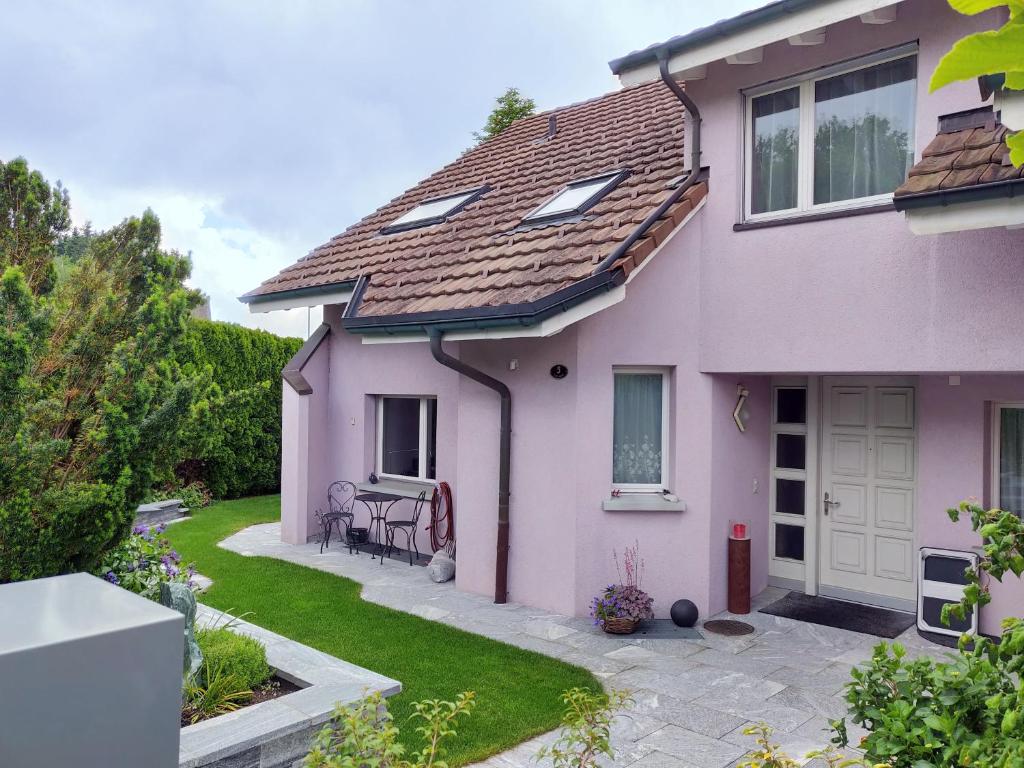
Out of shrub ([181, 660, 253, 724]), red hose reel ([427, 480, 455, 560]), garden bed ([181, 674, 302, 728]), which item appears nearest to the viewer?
shrub ([181, 660, 253, 724])

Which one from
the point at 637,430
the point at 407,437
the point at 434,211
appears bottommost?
the point at 407,437

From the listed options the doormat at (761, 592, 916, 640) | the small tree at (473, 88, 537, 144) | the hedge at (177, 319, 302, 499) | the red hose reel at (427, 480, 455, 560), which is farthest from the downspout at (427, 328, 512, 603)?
the small tree at (473, 88, 537, 144)

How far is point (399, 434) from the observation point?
12984 mm

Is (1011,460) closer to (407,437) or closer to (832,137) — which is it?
(832,137)

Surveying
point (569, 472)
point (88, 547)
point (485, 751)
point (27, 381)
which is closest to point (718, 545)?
point (569, 472)

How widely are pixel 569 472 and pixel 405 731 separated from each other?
384cm

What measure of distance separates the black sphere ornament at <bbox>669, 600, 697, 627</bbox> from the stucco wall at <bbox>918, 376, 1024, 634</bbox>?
2812 millimetres

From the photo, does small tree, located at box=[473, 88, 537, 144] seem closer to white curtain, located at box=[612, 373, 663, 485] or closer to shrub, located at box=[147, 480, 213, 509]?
shrub, located at box=[147, 480, 213, 509]

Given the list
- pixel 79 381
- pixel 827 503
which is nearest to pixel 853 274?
pixel 827 503

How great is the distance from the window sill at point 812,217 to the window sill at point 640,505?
3.42 meters

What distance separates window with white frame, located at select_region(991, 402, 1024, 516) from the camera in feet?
27.1

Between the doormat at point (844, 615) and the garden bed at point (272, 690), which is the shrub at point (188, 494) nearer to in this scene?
the garden bed at point (272, 690)

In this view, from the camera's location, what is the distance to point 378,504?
12.5m

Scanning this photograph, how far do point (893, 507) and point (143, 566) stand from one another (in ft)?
27.9
